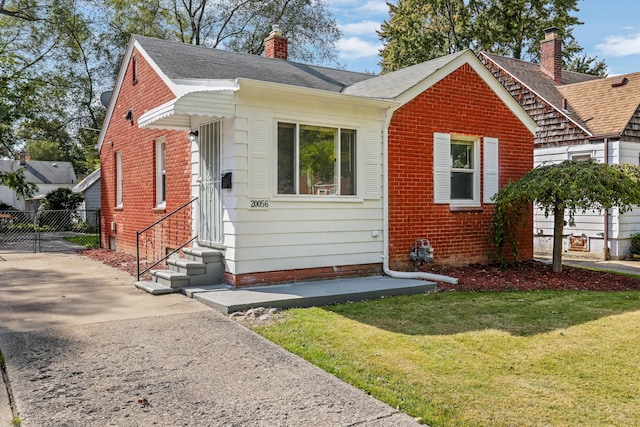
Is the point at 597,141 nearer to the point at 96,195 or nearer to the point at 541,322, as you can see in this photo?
the point at 541,322

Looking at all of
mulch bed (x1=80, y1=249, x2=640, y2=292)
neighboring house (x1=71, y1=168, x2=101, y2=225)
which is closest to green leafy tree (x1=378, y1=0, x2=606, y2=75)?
neighboring house (x1=71, y1=168, x2=101, y2=225)

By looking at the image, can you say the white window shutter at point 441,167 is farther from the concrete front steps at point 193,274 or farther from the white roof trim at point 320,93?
the concrete front steps at point 193,274

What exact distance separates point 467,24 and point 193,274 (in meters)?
23.9

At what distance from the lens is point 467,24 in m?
26.5

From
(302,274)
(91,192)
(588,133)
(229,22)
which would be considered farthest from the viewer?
(229,22)

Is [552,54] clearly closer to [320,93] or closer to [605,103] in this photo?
[605,103]

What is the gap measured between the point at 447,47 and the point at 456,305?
23240 millimetres

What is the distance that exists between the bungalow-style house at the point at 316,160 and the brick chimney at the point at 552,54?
8.79 meters

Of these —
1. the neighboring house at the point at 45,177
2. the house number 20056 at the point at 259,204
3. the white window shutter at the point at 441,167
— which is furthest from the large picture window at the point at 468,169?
the neighboring house at the point at 45,177

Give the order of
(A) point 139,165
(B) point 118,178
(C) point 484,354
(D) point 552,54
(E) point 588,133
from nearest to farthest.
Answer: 1. (C) point 484,354
2. (A) point 139,165
3. (E) point 588,133
4. (B) point 118,178
5. (D) point 552,54

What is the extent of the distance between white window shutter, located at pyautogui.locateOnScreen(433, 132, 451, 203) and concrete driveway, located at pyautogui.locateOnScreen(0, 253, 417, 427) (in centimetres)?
510

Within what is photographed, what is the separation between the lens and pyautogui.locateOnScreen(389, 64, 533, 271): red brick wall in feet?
29.8

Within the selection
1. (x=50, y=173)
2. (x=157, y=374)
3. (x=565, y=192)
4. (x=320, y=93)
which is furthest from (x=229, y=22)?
(x=50, y=173)

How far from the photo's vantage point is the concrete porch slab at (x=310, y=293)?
6.48 m
